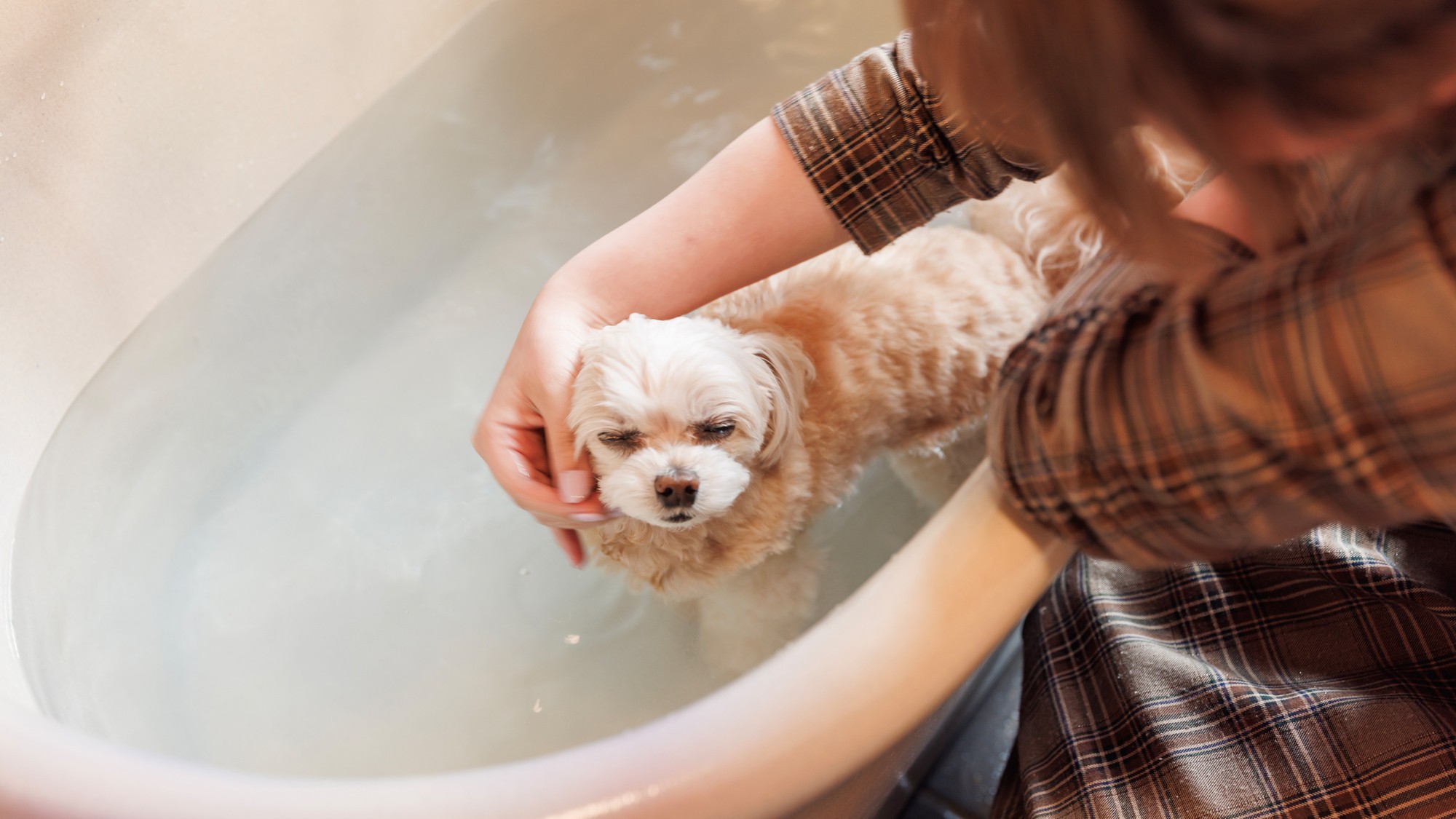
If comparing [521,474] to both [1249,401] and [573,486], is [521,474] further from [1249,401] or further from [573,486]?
[1249,401]

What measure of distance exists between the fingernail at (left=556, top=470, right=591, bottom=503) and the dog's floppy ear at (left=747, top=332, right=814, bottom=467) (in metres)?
0.19

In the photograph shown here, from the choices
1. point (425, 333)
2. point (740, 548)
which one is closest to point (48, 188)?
point (425, 333)

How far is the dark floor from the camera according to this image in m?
1.22

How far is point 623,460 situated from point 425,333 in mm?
752

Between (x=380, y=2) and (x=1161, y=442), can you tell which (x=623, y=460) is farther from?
(x=380, y=2)

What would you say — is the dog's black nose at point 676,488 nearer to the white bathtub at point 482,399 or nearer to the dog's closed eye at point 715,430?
the dog's closed eye at point 715,430

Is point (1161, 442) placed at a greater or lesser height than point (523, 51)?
lesser

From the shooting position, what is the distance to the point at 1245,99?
39 cm

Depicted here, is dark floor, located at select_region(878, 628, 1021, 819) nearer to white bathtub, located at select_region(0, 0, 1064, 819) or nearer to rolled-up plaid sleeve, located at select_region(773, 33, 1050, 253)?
white bathtub, located at select_region(0, 0, 1064, 819)

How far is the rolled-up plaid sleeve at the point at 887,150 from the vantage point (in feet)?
2.53

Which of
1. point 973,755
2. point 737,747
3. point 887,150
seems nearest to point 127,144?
point 887,150

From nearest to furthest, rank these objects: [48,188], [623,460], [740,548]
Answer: [623,460] → [740,548] → [48,188]

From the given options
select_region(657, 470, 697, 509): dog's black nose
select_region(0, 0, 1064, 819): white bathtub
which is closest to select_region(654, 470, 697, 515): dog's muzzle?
select_region(657, 470, 697, 509): dog's black nose

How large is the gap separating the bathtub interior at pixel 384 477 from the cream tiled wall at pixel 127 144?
5cm
